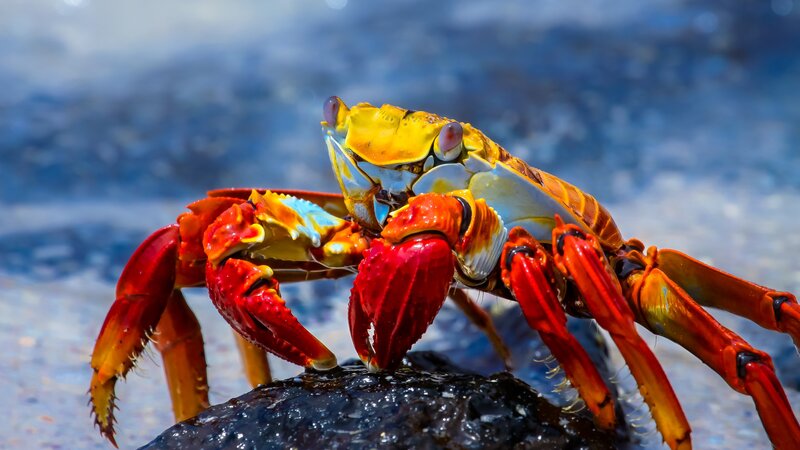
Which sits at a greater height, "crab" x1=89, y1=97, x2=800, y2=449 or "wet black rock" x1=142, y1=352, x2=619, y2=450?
"crab" x1=89, y1=97, x2=800, y2=449

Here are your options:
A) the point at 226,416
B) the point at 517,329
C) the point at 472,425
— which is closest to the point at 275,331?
the point at 226,416

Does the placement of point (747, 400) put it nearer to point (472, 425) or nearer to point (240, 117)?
point (472, 425)

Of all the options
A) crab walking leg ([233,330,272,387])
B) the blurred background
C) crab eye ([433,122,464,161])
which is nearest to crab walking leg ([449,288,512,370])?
crab walking leg ([233,330,272,387])

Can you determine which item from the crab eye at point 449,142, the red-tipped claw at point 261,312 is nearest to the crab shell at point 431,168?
the crab eye at point 449,142

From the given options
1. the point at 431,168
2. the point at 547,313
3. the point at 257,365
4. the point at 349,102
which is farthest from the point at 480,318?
the point at 349,102

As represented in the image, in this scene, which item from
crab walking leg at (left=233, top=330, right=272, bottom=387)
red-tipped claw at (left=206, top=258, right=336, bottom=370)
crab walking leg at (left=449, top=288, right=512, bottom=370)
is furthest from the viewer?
crab walking leg at (left=449, top=288, right=512, bottom=370)

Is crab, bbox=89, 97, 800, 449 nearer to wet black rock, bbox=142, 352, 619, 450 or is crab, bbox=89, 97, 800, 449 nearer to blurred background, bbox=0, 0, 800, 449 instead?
wet black rock, bbox=142, 352, 619, 450

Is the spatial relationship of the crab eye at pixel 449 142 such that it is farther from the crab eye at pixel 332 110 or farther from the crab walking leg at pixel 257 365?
the crab walking leg at pixel 257 365
